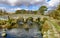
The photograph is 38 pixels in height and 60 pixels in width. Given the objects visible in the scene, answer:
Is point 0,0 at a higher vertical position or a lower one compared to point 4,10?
higher

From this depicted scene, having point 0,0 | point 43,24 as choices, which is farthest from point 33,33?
point 0,0

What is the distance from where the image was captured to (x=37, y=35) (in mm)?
6488

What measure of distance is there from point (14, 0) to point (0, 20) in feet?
3.37

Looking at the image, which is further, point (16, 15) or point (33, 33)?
point (33, 33)

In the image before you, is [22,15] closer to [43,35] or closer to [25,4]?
[25,4]

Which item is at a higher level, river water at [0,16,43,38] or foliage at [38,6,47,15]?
foliage at [38,6,47,15]

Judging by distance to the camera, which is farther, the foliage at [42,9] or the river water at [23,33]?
the river water at [23,33]

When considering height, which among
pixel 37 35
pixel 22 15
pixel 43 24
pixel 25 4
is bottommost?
pixel 37 35

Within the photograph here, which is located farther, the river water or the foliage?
the river water

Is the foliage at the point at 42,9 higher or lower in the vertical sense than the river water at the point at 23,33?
higher

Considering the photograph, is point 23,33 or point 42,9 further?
point 23,33

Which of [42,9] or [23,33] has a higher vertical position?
[42,9]

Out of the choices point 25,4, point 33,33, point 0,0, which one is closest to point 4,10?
point 0,0

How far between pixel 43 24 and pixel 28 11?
85cm
